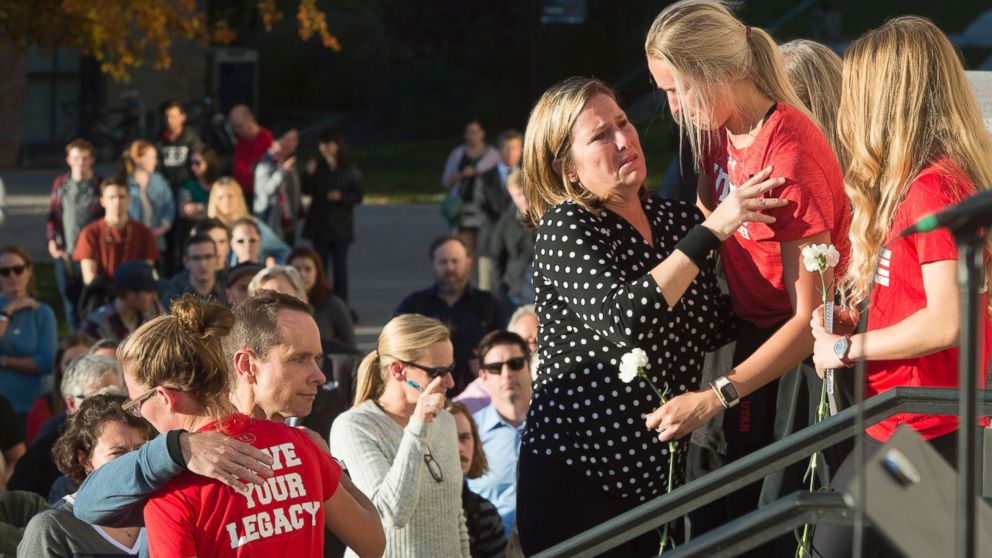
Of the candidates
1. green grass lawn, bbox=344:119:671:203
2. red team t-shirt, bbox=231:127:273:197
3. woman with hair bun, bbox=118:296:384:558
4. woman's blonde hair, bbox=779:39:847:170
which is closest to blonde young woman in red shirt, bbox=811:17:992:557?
woman's blonde hair, bbox=779:39:847:170

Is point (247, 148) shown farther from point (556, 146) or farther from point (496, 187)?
point (556, 146)

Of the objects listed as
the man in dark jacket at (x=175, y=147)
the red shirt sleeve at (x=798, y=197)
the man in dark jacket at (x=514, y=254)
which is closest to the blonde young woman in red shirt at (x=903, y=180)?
the red shirt sleeve at (x=798, y=197)

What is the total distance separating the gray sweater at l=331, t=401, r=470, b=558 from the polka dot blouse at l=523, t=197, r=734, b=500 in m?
1.11

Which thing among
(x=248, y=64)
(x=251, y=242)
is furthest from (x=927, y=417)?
(x=248, y=64)

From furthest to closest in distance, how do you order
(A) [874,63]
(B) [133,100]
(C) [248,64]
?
(C) [248,64]
(B) [133,100]
(A) [874,63]

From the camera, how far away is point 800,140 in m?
3.75

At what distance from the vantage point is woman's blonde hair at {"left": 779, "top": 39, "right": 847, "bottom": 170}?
4281 mm

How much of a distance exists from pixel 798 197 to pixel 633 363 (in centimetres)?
56

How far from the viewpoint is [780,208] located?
3.68m

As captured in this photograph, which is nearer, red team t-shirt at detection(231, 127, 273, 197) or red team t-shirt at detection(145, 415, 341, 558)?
red team t-shirt at detection(145, 415, 341, 558)

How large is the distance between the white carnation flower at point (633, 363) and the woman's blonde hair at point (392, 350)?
1.77 m

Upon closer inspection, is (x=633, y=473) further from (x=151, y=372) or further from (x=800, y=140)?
(x=151, y=372)

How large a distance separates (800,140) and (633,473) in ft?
2.89

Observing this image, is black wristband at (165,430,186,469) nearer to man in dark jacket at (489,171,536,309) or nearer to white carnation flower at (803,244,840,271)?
white carnation flower at (803,244,840,271)
